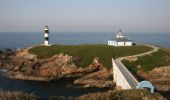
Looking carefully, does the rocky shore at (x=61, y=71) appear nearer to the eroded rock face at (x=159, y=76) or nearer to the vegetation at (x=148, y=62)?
the vegetation at (x=148, y=62)

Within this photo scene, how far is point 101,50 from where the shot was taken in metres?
64.9

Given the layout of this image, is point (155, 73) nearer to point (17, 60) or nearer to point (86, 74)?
point (86, 74)

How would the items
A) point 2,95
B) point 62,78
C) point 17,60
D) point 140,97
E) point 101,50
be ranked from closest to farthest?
point 2,95 < point 140,97 < point 62,78 < point 101,50 < point 17,60

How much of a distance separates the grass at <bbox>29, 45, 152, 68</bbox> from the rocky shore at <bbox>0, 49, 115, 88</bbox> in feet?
3.73

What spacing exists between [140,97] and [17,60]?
52191 mm

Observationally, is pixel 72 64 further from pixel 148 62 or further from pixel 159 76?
pixel 159 76

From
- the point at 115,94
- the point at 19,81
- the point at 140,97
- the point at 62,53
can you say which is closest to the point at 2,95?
the point at 115,94

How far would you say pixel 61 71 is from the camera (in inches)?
2343

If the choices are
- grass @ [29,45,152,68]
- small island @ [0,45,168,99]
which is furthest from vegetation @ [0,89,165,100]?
grass @ [29,45,152,68]

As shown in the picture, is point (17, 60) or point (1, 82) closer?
point (1, 82)

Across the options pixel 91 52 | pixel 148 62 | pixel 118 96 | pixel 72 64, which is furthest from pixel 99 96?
pixel 91 52

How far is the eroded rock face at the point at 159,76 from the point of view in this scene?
50625mm

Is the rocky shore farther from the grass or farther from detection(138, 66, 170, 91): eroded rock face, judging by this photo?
detection(138, 66, 170, 91): eroded rock face

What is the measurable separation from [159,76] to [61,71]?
18.7m
